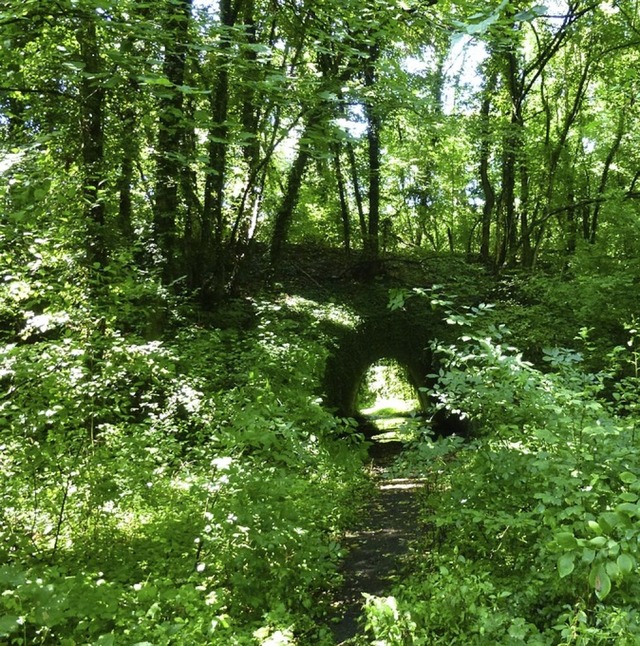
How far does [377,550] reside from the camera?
636 cm

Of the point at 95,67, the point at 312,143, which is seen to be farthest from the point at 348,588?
the point at 95,67

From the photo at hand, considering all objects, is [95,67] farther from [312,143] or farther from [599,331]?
[599,331]

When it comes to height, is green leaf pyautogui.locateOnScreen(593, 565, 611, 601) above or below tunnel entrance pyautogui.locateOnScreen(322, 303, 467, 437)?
above

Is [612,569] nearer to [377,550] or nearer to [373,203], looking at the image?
[377,550]

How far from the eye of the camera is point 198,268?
37.9 ft

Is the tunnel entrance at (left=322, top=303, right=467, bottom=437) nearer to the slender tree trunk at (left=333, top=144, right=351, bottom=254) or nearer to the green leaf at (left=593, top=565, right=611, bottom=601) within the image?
the slender tree trunk at (left=333, top=144, right=351, bottom=254)

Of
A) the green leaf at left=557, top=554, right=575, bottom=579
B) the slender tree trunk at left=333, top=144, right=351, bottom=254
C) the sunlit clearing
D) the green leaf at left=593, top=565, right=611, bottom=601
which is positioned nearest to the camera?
the green leaf at left=593, top=565, right=611, bottom=601

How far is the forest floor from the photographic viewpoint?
473 cm

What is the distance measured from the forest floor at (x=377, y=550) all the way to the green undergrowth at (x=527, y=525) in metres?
0.29

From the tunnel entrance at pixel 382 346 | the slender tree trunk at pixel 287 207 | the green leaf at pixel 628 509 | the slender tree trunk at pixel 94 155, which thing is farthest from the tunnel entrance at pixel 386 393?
the green leaf at pixel 628 509

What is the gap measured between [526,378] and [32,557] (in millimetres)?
4509

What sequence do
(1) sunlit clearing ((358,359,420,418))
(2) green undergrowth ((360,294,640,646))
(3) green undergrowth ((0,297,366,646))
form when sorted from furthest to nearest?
(1) sunlit clearing ((358,359,420,418)) < (3) green undergrowth ((0,297,366,646)) < (2) green undergrowth ((360,294,640,646))

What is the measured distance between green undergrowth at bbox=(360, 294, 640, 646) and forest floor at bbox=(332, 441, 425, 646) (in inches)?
11.5

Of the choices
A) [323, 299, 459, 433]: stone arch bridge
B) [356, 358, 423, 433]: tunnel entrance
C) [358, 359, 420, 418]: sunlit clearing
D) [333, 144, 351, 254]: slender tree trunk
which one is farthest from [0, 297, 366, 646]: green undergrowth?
[358, 359, 420, 418]: sunlit clearing
